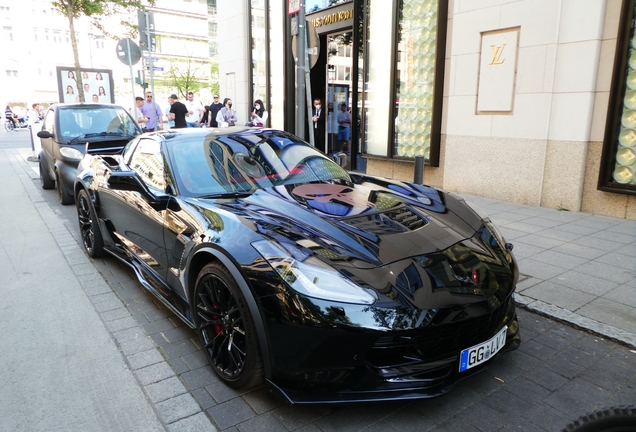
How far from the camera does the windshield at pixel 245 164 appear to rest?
347 cm

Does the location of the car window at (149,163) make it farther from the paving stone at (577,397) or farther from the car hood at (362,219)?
the paving stone at (577,397)

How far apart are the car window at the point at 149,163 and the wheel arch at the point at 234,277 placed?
831 millimetres

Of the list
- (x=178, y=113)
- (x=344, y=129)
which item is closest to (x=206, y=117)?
(x=178, y=113)

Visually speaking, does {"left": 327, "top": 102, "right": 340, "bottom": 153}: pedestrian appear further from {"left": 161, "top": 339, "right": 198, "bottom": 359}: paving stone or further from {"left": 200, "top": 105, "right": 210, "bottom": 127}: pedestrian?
{"left": 161, "top": 339, "right": 198, "bottom": 359}: paving stone

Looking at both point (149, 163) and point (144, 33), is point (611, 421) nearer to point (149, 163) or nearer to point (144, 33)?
point (149, 163)

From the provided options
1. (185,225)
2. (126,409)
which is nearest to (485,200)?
(185,225)

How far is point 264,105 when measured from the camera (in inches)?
583

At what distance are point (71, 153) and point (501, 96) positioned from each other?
720 centimetres

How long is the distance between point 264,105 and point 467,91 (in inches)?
314

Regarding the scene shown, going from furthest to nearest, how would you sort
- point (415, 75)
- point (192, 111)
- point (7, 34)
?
1. point (7, 34)
2. point (192, 111)
3. point (415, 75)

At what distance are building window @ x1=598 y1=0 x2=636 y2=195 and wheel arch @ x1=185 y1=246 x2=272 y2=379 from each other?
602 cm

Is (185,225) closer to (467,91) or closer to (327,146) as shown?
(467,91)

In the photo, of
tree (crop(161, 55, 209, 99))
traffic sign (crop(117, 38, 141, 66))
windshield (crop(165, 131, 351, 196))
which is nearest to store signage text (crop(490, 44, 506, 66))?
windshield (crop(165, 131, 351, 196))

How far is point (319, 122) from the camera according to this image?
13242 mm
